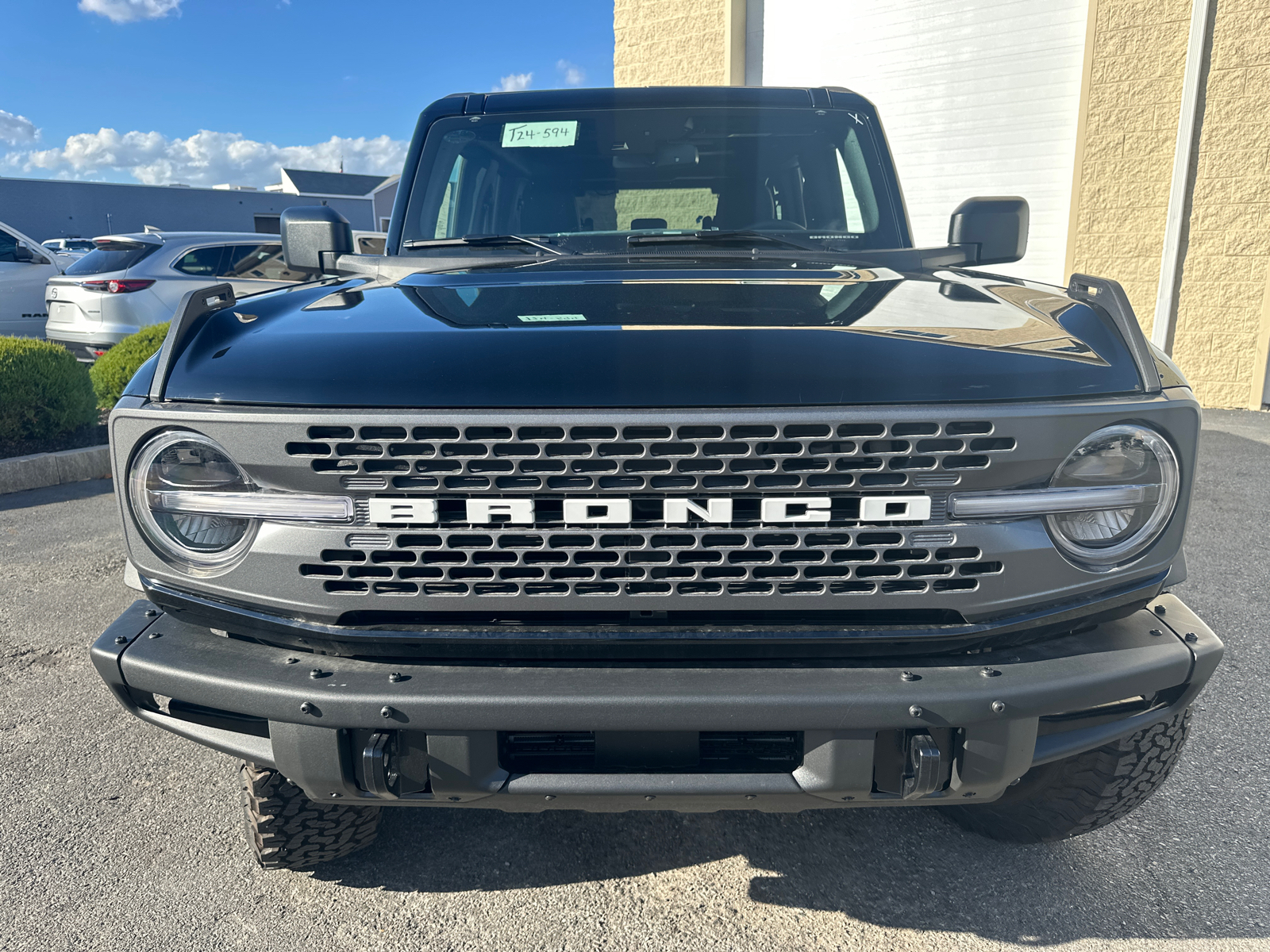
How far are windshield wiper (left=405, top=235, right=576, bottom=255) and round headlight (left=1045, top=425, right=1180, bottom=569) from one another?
1.61m

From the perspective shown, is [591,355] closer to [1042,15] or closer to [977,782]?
[977,782]

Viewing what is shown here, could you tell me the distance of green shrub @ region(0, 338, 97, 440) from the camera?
6289 millimetres

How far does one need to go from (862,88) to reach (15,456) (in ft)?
29.8

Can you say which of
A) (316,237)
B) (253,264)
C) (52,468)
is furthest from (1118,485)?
(253,264)

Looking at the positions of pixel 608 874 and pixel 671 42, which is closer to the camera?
pixel 608 874

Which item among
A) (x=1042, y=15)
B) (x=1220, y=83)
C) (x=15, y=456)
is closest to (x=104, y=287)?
(x=15, y=456)

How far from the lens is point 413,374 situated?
1.57 m

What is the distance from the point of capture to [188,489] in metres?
1.65

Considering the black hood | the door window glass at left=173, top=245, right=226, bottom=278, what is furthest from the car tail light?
the black hood

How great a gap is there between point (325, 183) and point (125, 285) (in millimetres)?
50701

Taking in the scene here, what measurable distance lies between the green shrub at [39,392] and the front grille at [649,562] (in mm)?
6099

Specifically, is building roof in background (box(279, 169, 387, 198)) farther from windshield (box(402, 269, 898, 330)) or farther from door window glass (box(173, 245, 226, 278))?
windshield (box(402, 269, 898, 330))

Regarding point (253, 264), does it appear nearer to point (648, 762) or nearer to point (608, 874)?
point (608, 874)

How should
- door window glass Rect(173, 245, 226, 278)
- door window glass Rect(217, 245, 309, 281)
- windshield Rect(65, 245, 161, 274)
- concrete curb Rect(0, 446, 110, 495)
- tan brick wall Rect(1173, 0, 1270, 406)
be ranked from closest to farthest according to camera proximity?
concrete curb Rect(0, 446, 110, 495) → tan brick wall Rect(1173, 0, 1270, 406) → windshield Rect(65, 245, 161, 274) → door window glass Rect(173, 245, 226, 278) → door window glass Rect(217, 245, 309, 281)
